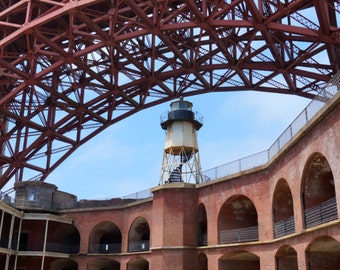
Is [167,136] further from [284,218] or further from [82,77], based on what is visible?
[284,218]

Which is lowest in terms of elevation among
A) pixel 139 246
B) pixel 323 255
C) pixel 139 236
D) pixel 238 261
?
pixel 323 255

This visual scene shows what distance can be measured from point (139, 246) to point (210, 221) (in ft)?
26.3

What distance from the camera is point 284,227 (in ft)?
68.1

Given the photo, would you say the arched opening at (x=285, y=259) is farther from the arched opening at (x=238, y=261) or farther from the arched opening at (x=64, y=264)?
the arched opening at (x=64, y=264)

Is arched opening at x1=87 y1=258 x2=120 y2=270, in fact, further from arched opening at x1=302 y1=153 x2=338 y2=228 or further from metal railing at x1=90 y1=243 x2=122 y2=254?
arched opening at x1=302 y1=153 x2=338 y2=228

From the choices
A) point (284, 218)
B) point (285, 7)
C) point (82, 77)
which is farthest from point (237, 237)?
point (82, 77)

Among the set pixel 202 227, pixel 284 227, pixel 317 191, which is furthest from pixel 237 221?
pixel 317 191

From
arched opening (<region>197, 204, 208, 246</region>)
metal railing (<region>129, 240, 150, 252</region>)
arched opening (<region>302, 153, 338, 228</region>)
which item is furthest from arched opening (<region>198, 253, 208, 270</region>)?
arched opening (<region>302, 153, 338, 228</region>)

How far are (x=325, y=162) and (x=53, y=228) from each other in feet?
77.1

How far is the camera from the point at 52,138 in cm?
3359

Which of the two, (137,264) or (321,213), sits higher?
(321,213)

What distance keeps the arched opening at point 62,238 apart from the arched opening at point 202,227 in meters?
11.3

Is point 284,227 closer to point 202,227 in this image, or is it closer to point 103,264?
point 202,227

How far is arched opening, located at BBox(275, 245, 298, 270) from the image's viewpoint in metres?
21.1
